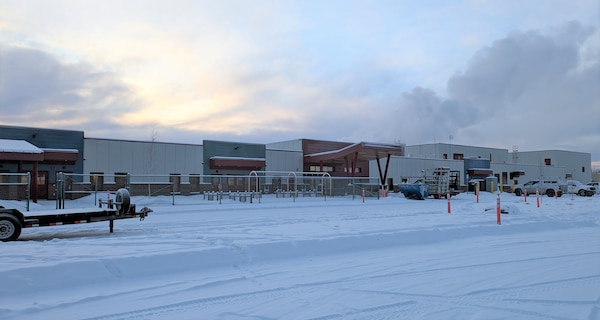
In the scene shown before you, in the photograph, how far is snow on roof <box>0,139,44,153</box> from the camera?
2920 centimetres

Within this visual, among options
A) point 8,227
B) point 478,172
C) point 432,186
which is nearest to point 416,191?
point 432,186

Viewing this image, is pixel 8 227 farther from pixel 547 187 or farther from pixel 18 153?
pixel 547 187

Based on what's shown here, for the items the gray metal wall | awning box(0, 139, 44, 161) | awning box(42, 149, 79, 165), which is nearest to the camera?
awning box(0, 139, 44, 161)

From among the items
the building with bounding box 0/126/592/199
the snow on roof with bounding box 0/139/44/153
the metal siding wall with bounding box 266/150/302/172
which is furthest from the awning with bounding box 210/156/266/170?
the snow on roof with bounding box 0/139/44/153

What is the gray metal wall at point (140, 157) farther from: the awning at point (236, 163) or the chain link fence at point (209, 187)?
the awning at point (236, 163)

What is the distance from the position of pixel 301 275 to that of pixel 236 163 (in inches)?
1383

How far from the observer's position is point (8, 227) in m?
12.4

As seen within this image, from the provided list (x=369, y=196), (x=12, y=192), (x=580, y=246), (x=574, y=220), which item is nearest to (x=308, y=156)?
(x=369, y=196)

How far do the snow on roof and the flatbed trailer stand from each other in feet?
57.9

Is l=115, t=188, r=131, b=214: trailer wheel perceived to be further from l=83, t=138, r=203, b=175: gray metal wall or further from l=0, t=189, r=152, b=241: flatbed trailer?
l=83, t=138, r=203, b=175: gray metal wall

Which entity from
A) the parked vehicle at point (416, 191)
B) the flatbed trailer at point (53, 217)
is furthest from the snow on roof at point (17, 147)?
the parked vehicle at point (416, 191)

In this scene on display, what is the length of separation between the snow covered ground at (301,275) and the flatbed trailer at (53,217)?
0.44 m

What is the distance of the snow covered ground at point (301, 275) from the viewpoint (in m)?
6.23

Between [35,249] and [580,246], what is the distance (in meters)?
12.9
